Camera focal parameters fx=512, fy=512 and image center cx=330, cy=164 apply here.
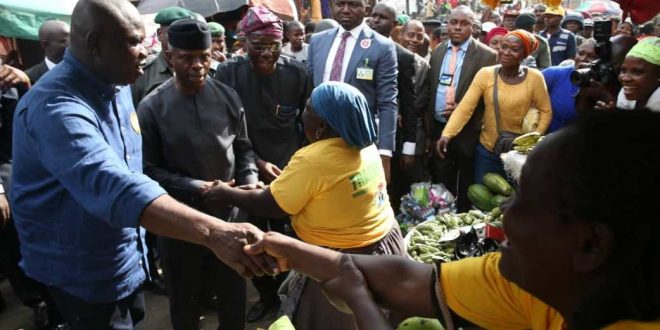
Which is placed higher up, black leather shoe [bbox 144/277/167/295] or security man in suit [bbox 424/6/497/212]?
security man in suit [bbox 424/6/497/212]

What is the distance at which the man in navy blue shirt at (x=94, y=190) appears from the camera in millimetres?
1729

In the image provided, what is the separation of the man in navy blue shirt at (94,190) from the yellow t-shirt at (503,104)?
3.18 m

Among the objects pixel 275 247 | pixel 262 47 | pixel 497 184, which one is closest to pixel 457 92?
pixel 497 184

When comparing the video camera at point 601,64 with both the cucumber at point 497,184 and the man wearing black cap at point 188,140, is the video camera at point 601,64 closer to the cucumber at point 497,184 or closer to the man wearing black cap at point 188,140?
the cucumber at point 497,184

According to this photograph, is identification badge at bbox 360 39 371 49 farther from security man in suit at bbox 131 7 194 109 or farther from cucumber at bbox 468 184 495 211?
cucumber at bbox 468 184 495 211

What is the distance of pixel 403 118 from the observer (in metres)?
4.70

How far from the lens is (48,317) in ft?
12.3

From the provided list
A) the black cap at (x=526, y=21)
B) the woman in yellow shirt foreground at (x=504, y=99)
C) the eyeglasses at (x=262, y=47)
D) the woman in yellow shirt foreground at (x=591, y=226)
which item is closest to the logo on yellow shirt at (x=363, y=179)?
the woman in yellow shirt foreground at (x=591, y=226)

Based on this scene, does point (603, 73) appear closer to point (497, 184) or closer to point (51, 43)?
point (497, 184)

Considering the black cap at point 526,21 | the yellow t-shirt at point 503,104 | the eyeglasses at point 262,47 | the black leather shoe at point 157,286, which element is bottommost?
the black leather shoe at point 157,286

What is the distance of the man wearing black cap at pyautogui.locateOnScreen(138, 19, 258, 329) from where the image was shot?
8.86 feet

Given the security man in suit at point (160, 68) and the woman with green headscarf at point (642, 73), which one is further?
the security man in suit at point (160, 68)

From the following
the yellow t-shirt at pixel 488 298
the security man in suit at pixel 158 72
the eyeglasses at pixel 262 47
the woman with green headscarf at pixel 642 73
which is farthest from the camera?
the security man in suit at pixel 158 72

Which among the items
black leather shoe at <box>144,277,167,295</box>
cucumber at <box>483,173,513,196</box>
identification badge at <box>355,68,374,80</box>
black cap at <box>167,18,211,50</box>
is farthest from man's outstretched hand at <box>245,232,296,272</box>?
cucumber at <box>483,173,513,196</box>
